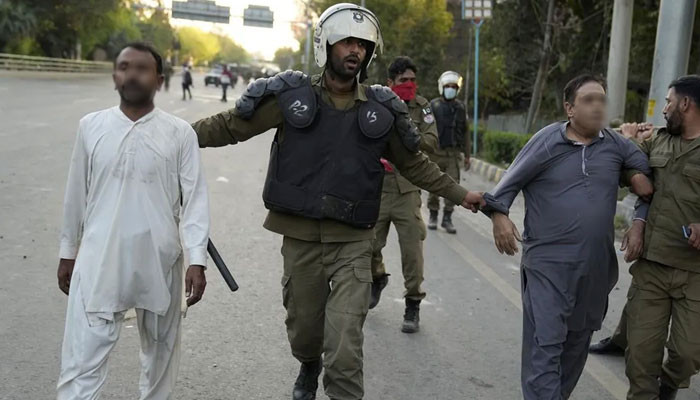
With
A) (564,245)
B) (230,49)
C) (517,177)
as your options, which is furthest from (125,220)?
(230,49)

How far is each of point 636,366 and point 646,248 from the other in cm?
60

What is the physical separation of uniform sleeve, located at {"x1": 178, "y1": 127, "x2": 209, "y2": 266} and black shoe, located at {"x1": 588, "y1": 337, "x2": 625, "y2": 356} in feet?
10.7

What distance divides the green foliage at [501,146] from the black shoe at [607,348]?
36.1ft

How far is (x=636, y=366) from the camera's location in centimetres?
411

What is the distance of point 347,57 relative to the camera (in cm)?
380

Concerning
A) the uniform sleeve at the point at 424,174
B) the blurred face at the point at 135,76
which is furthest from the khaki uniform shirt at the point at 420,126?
the blurred face at the point at 135,76

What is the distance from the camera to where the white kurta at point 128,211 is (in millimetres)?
3189

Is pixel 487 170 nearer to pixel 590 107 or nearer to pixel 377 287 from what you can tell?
pixel 377 287

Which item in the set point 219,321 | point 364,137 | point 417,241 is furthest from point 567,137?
point 219,321

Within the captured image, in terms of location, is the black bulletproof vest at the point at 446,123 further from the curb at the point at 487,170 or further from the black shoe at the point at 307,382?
the black shoe at the point at 307,382

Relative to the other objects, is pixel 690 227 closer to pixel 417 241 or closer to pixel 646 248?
pixel 646 248

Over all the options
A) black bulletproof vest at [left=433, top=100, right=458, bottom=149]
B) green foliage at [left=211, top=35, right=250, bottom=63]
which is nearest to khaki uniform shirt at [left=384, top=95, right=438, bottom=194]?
black bulletproof vest at [left=433, top=100, right=458, bottom=149]

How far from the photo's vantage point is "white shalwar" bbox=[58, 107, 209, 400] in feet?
10.4

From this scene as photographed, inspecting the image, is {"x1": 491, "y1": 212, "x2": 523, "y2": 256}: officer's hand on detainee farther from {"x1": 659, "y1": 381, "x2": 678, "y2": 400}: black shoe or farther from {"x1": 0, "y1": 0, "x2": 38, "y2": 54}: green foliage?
{"x1": 0, "y1": 0, "x2": 38, "y2": 54}: green foliage
